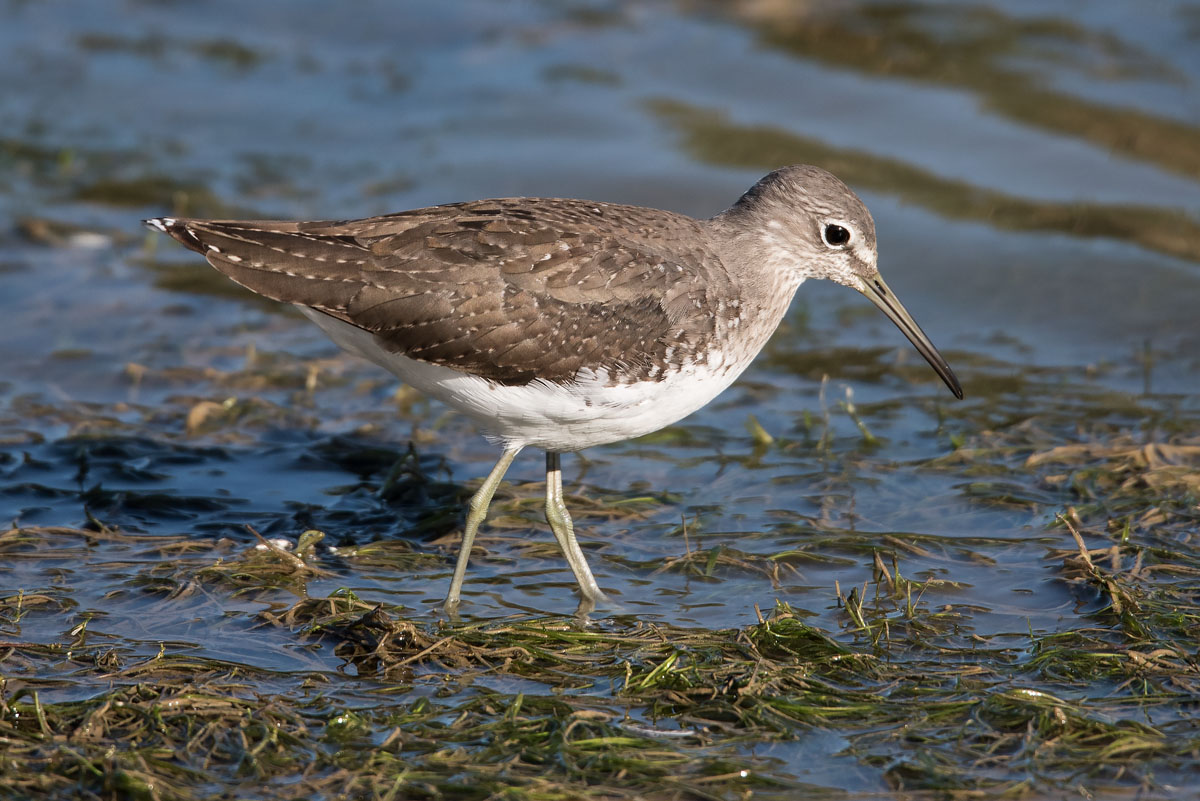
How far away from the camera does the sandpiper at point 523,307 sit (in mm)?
7109

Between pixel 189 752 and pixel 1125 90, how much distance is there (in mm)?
11833

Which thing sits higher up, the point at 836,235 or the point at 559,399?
the point at 836,235

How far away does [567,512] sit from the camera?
7.75 meters

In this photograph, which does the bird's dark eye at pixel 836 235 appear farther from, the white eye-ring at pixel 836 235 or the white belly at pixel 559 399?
the white belly at pixel 559 399

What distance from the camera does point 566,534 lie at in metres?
7.63

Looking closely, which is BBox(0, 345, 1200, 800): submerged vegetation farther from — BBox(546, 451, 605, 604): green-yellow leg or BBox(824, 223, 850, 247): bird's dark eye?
BBox(824, 223, 850, 247): bird's dark eye

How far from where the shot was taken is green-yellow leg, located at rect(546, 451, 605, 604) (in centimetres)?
743

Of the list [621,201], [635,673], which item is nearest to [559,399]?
[635,673]

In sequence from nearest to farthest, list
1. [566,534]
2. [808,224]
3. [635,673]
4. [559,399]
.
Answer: [635,673] < [559,399] < [566,534] < [808,224]

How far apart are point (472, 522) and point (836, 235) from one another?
263cm

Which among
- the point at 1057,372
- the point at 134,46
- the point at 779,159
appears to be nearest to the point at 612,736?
the point at 1057,372

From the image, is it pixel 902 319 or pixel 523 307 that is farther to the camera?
pixel 902 319

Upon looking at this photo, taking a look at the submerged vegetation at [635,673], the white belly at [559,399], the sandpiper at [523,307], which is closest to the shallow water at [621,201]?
the submerged vegetation at [635,673]

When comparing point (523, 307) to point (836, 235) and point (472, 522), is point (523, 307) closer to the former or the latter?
point (472, 522)
